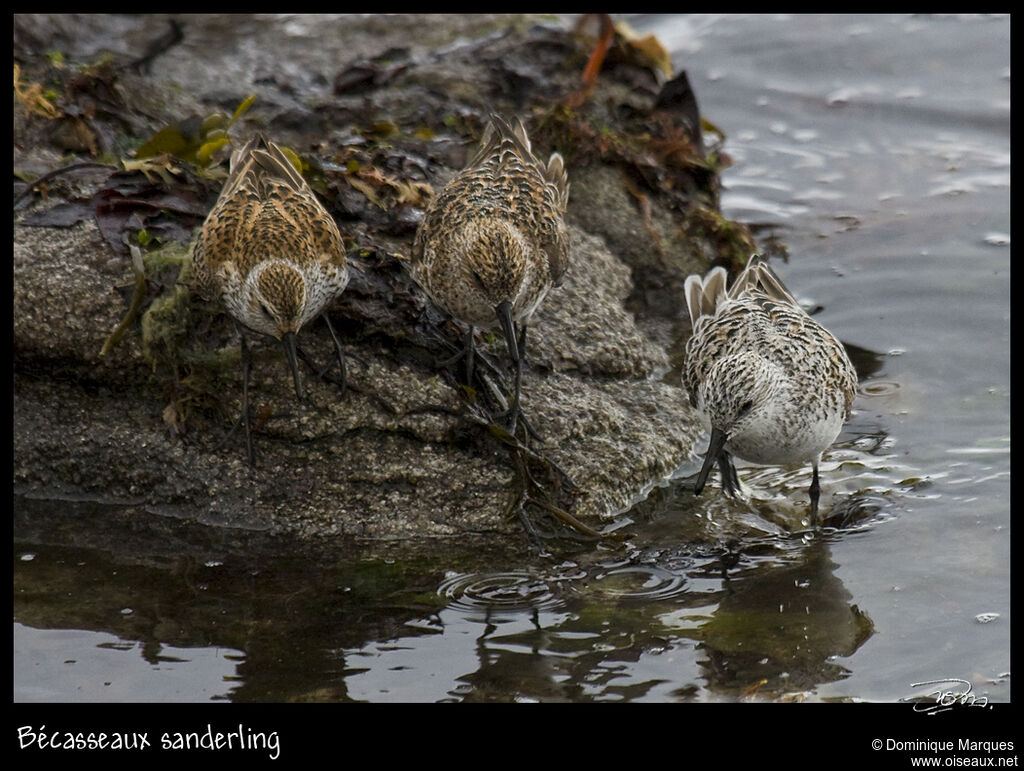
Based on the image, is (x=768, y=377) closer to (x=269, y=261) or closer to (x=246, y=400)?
(x=269, y=261)

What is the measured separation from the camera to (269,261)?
21.5ft

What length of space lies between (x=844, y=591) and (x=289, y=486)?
3.19m

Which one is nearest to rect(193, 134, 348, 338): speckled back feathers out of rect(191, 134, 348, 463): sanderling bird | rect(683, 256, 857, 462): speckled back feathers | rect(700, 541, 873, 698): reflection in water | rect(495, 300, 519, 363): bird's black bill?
rect(191, 134, 348, 463): sanderling bird

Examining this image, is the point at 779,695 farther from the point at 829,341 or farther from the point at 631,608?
the point at 829,341

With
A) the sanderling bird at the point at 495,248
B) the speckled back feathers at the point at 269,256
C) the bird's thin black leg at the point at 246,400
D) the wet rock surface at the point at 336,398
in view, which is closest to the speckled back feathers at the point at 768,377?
the wet rock surface at the point at 336,398

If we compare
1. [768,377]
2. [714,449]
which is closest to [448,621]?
[714,449]

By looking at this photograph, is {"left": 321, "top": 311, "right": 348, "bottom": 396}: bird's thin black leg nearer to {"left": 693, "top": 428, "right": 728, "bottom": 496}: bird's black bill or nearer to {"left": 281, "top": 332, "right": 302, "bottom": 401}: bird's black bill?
{"left": 281, "top": 332, "right": 302, "bottom": 401}: bird's black bill

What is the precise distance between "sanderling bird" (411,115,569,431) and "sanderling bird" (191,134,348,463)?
0.61 metres

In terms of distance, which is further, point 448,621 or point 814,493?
point 814,493

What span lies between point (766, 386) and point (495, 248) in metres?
1.72

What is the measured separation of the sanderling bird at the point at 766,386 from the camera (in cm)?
665

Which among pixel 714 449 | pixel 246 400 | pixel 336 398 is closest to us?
pixel 714 449

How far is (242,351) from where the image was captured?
7.00m
